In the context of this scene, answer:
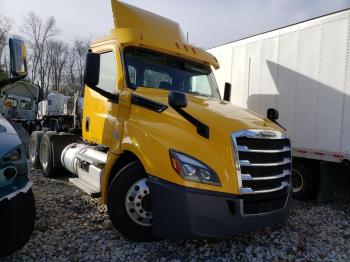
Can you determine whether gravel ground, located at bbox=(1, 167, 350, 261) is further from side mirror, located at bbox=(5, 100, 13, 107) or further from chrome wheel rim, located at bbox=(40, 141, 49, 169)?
side mirror, located at bbox=(5, 100, 13, 107)

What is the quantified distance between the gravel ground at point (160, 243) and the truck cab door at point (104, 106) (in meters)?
1.24

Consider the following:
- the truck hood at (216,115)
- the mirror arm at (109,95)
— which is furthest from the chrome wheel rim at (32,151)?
the truck hood at (216,115)

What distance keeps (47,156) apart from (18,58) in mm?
4934

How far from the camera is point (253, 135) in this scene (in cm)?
420

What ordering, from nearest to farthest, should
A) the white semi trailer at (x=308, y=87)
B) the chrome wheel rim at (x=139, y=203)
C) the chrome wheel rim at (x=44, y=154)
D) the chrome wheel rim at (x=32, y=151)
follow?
the chrome wheel rim at (x=139, y=203) < the white semi trailer at (x=308, y=87) < the chrome wheel rim at (x=44, y=154) < the chrome wheel rim at (x=32, y=151)

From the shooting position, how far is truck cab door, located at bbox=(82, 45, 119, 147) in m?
5.41

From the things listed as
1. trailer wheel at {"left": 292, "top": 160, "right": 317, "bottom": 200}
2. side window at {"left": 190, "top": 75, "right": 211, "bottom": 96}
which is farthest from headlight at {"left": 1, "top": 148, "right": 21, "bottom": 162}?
trailer wheel at {"left": 292, "top": 160, "right": 317, "bottom": 200}

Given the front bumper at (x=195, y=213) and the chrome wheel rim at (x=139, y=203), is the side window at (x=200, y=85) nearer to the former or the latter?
the chrome wheel rim at (x=139, y=203)

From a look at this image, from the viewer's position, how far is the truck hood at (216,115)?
4.20m

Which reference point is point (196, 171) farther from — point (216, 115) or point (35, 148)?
point (35, 148)

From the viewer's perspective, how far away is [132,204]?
4.59 metres

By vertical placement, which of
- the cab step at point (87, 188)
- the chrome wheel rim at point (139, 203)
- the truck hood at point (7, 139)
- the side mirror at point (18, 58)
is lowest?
the cab step at point (87, 188)

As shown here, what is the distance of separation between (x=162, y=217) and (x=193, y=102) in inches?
65.7

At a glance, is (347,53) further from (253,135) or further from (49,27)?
(49,27)
